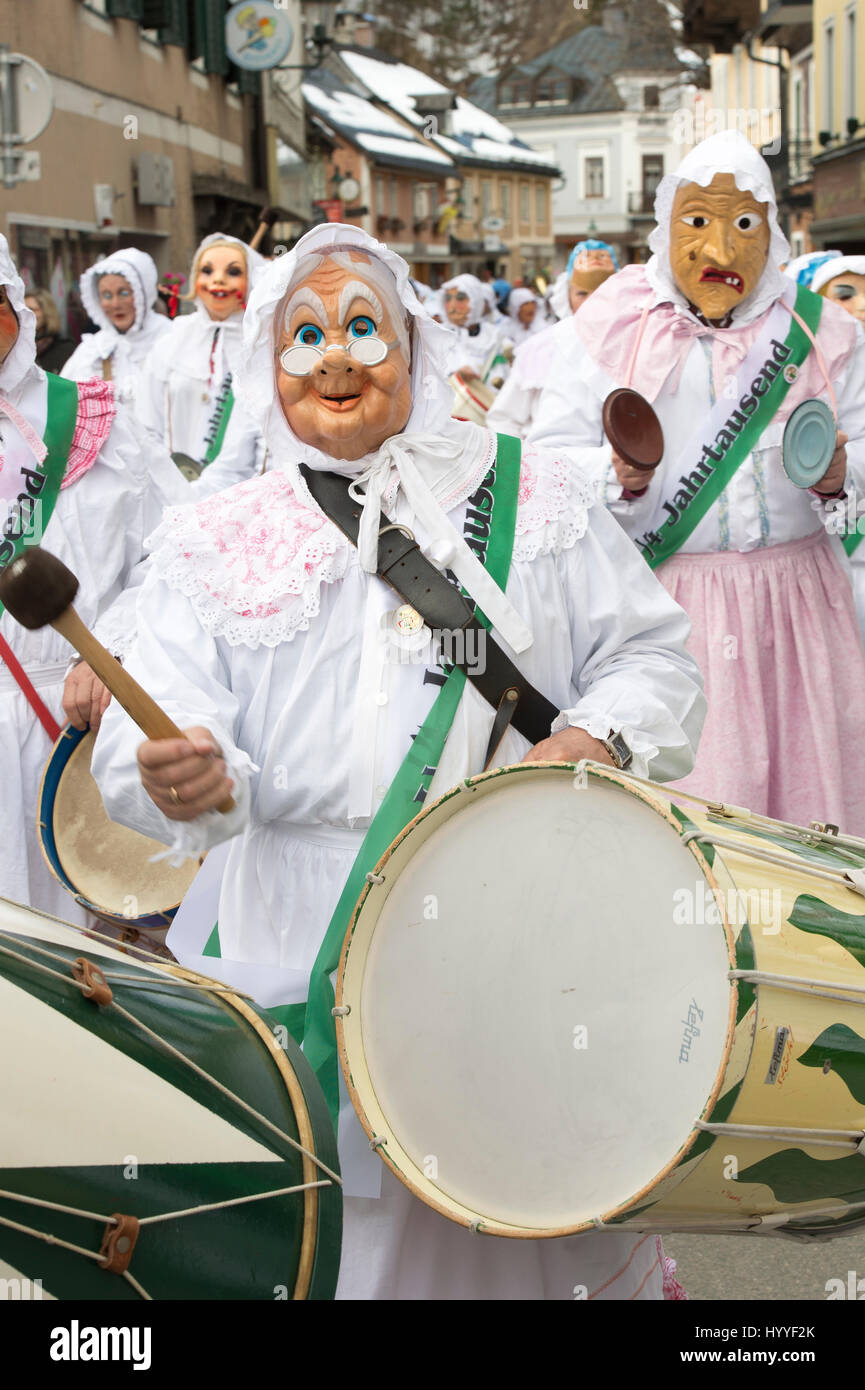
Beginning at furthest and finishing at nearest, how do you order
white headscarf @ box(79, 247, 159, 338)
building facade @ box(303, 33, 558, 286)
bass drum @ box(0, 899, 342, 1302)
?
building facade @ box(303, 33, 558, 286), white headscarf @ box(79, 247, 159, 338), bass drum @ box(0, 899, 342, 1302)

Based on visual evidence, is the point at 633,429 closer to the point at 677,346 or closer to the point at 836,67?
the point at 677,346

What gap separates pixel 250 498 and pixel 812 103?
34.2m

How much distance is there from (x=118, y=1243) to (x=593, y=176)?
89.0m

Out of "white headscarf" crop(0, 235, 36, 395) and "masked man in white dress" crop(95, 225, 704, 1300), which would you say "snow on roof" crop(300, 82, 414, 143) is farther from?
"masked man in white dress" crop(95, 225, 704, 1300)

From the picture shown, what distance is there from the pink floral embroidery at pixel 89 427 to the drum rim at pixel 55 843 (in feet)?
2.08

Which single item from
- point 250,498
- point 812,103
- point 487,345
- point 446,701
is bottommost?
point 446,701

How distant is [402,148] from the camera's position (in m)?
52.3

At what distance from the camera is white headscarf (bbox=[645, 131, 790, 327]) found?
4.18 m

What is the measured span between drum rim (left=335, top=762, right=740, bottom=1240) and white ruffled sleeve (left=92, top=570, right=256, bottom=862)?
235 millimetres

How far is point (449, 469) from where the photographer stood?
2738 millimetres

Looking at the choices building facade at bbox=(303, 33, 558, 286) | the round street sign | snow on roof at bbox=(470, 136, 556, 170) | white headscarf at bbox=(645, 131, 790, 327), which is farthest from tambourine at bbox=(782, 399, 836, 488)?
snow on roof at bbox=(470, 136, 556, 170)

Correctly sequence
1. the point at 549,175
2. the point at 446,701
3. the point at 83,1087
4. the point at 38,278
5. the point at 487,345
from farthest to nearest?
the point at 549,175, the point at 487,345, the point at 38,278, the point at 446,701, the point at 83,1087
